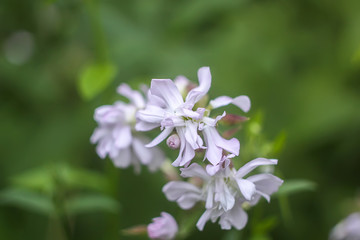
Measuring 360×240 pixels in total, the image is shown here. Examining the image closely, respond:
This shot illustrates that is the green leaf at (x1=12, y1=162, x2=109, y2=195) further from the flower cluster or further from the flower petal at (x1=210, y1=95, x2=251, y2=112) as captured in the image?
the flower petal at (x1=210, y1=95, x2=251, y2=112)

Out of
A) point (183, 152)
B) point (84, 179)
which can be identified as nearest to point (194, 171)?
point (183, 152)

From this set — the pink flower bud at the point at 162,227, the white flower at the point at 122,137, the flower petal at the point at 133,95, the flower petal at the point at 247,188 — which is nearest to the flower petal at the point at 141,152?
the white flower at the point at 122,137

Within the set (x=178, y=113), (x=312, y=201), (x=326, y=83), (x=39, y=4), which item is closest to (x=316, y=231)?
(x=312, y=201)

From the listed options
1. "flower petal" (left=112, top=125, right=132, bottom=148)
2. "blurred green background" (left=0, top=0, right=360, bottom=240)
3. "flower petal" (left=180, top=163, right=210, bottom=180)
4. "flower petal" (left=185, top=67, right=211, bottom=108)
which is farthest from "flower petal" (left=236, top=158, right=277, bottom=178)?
"blurred green background" (left=0, top=0, right=360, bottom=240)

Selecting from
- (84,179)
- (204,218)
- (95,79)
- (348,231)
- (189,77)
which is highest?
(189,77)

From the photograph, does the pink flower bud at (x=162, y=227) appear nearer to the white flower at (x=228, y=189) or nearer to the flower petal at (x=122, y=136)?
the white flower at (x=228, y=189)

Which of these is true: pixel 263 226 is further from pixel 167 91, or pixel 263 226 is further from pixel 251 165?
pixel 167 91

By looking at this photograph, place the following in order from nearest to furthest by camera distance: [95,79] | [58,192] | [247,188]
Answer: [247,188], [58,192], [95,79]
